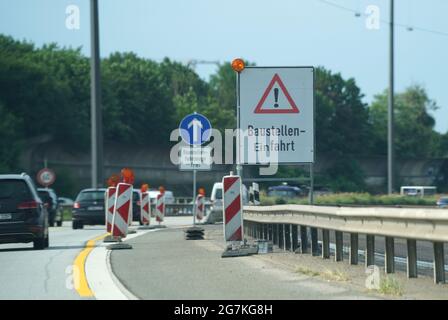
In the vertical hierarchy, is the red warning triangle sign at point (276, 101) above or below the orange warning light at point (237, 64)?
below

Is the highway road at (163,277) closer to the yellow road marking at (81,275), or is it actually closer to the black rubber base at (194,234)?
the yellow road marking at (81,275)

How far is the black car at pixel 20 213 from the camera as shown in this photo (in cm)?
2225

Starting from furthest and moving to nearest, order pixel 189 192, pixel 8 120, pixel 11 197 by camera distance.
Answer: pixel 189 192 < pixel 8 120 < pixel 11 197

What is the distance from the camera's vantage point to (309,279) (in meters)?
13.5

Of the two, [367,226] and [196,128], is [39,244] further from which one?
[367,226]

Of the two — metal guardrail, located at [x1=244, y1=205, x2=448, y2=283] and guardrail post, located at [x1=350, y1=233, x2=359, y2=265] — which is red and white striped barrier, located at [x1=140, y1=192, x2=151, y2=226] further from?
guardrail post, located at [x1=350, y1=233, x2=359, y2=265]

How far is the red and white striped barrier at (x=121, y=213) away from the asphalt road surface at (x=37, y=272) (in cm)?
88

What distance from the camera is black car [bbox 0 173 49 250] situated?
2225 centimetres

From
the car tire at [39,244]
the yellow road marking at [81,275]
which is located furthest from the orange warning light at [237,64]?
the car tire at [39,244]

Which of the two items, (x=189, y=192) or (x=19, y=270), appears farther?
(x=189, y=192)

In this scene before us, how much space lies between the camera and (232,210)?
18.0 meters

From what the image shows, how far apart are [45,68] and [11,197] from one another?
57682mm
